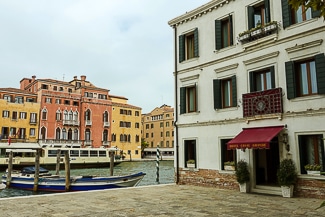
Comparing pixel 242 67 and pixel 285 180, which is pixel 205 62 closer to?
pixel 242 67

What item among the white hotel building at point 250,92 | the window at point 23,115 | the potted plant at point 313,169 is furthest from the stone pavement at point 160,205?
the window at point 23,115

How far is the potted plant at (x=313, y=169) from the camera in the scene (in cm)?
918

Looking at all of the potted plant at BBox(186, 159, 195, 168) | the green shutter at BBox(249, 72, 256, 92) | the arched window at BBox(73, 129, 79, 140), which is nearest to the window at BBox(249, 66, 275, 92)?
the green shutter at BBox(249, 72, 256, 92)

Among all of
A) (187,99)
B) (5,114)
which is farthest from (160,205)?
(5,114)

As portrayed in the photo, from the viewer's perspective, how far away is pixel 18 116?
43.0 metres

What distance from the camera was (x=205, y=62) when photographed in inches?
515

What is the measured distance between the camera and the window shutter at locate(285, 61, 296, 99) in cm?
994

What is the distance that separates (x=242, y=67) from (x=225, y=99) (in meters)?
1.50

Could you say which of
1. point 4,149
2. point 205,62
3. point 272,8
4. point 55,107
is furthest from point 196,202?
point 55,107

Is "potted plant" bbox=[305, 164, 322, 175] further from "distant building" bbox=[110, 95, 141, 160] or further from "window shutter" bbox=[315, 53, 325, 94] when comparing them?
"distant building" bbox=[110, 95, 141, 160]

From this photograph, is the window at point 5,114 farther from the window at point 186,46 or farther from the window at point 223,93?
the window at point 223,93

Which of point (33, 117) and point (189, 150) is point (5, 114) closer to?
point (33, 117)

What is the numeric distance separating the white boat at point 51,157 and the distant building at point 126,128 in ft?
54.5

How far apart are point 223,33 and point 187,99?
3.29 m
